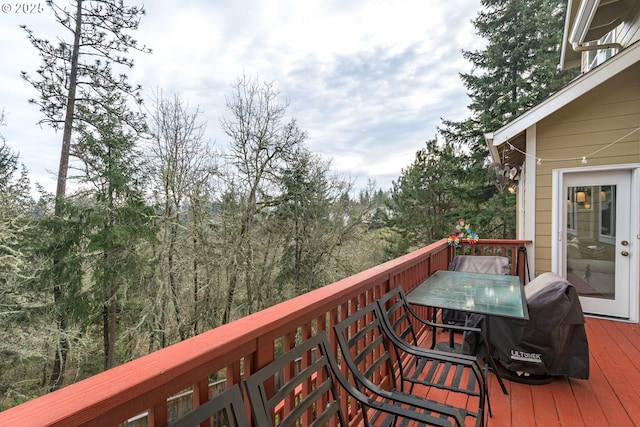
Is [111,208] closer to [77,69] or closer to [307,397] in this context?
[77,69]

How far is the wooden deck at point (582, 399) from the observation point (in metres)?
2.07

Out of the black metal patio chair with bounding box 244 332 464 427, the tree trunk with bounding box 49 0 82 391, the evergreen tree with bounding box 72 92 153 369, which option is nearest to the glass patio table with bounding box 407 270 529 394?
the black metal patio chair with bounding box 244 332 464 427

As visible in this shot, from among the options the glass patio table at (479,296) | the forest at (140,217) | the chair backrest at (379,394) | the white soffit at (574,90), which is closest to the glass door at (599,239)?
the white soffit at (574,90)

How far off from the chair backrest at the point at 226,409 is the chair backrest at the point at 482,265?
3.89 metres

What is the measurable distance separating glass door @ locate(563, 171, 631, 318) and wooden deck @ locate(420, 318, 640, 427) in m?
1.15

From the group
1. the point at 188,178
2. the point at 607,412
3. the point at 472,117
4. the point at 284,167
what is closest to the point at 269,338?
the point at 607,412

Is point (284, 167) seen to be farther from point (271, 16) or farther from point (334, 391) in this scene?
point (334, 391)

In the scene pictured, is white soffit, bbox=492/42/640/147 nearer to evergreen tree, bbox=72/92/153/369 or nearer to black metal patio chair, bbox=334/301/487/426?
black metal patio chair, bbox=334/301/487/426

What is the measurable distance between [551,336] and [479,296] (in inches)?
21.7

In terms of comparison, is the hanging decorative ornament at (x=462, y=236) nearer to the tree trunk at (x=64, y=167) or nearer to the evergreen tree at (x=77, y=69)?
the evergreen tree at (x=77, y=69)

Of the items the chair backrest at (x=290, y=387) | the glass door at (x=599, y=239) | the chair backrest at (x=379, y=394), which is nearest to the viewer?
the chair backrest at (x=290, y=387)

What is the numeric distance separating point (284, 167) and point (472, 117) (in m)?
8.29

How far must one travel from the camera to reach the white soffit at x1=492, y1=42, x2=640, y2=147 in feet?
11.4

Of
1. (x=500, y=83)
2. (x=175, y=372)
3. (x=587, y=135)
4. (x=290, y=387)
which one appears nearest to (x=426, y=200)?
(x=500, y=83)
